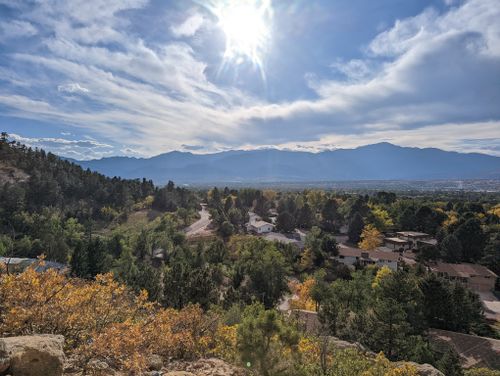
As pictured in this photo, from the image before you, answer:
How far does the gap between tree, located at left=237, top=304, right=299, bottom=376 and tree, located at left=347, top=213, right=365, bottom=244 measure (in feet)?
196

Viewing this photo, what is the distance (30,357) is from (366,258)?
49930 mm

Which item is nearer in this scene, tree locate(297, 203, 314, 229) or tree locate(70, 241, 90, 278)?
tree locate(70, 241, 90, 278)

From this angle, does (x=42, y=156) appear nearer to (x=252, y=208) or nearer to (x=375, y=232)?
(x=252, y=208)

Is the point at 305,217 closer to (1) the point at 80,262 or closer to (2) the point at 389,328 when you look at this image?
(1) the point at 80,262

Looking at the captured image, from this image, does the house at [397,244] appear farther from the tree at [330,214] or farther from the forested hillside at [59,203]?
the forested hillside at [59,203]

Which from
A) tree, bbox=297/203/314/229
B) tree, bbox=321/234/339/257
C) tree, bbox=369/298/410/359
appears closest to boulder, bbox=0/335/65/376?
tree, bbox=369/298/410/359

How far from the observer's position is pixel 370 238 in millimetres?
58406

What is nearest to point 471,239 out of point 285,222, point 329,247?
point 329,247

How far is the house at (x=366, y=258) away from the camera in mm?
47862

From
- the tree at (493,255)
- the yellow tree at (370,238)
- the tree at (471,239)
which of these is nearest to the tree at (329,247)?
the yellow tree at (370,238)

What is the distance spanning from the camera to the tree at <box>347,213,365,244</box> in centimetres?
6444

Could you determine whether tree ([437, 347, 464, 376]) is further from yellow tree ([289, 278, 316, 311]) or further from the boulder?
the boulder

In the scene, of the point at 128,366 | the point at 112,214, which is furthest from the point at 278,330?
the point at 112,214

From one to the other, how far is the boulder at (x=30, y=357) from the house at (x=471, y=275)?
4727cm
